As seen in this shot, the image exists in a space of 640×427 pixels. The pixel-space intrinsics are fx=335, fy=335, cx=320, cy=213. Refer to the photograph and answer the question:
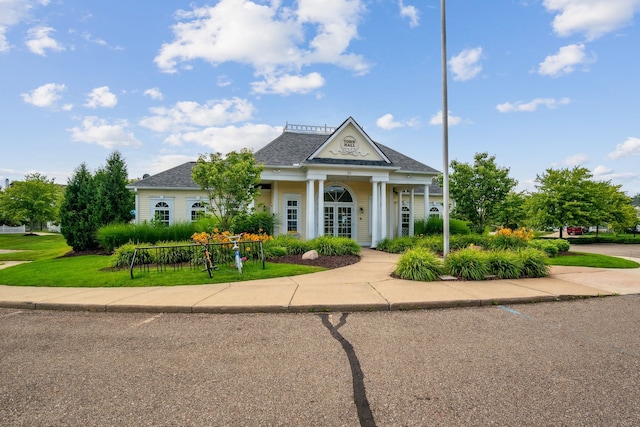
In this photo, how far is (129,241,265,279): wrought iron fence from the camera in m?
10.7

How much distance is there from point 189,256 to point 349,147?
10022 mm

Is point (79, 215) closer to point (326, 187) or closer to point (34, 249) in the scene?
point (34, 249)

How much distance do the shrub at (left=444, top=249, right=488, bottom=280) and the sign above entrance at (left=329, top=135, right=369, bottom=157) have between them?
9755mm

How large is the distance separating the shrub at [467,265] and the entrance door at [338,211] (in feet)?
35.3

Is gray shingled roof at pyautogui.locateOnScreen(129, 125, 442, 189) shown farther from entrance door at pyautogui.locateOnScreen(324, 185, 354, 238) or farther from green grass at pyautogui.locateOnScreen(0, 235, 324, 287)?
green grass at pyautogui.locateOnScreen(0, 235, 324, 287)

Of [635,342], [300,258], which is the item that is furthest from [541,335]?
[300,258]

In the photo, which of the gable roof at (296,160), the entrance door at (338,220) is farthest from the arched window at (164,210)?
the entrance door at (338,220)

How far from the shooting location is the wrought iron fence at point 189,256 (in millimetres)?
10680

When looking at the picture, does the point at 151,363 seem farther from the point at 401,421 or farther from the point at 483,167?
the point at 483,167

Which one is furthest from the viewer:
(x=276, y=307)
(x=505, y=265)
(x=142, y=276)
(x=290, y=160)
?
(x=290, y=160)

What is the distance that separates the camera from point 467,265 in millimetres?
8703

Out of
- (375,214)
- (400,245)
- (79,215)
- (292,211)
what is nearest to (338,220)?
(292,211)

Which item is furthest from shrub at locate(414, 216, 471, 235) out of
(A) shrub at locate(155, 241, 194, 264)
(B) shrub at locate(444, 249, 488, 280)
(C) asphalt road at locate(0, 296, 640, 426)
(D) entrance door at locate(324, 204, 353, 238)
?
(C) asphalt road at locate(0, 296, 640, 426)

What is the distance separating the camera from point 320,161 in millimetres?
17062
